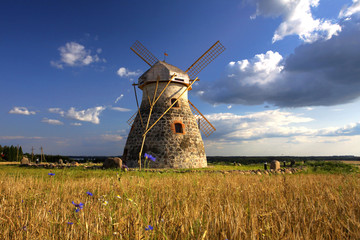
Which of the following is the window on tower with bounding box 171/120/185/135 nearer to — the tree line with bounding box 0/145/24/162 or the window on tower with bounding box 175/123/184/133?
the window on tower with bounding box 175/123/184/133

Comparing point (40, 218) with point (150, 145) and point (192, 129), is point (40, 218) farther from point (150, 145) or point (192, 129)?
point (192, 129)

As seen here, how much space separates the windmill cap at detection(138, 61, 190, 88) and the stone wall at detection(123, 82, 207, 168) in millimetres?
371

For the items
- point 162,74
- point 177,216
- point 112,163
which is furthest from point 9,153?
point 177,216

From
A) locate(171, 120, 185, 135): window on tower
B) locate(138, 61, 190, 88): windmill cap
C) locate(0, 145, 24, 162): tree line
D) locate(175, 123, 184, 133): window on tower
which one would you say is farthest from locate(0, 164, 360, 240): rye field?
locate(0, 145, 24, 162): tree line

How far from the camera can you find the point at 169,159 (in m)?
14.5

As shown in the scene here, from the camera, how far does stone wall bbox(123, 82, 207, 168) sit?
14625 mm

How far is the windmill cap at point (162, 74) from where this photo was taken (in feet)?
52.5

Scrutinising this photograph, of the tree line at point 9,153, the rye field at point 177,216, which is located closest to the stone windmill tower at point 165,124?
the rye field at point 177,216

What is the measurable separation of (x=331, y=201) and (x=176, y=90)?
13.9 meters

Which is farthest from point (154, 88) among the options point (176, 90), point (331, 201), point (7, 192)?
point (331, 201)

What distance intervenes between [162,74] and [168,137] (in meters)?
4.53

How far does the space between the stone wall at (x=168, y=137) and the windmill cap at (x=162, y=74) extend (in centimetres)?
37

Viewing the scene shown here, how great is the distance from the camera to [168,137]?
48.9 feet

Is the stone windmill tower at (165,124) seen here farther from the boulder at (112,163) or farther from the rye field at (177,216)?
the rye field at (177,216)
